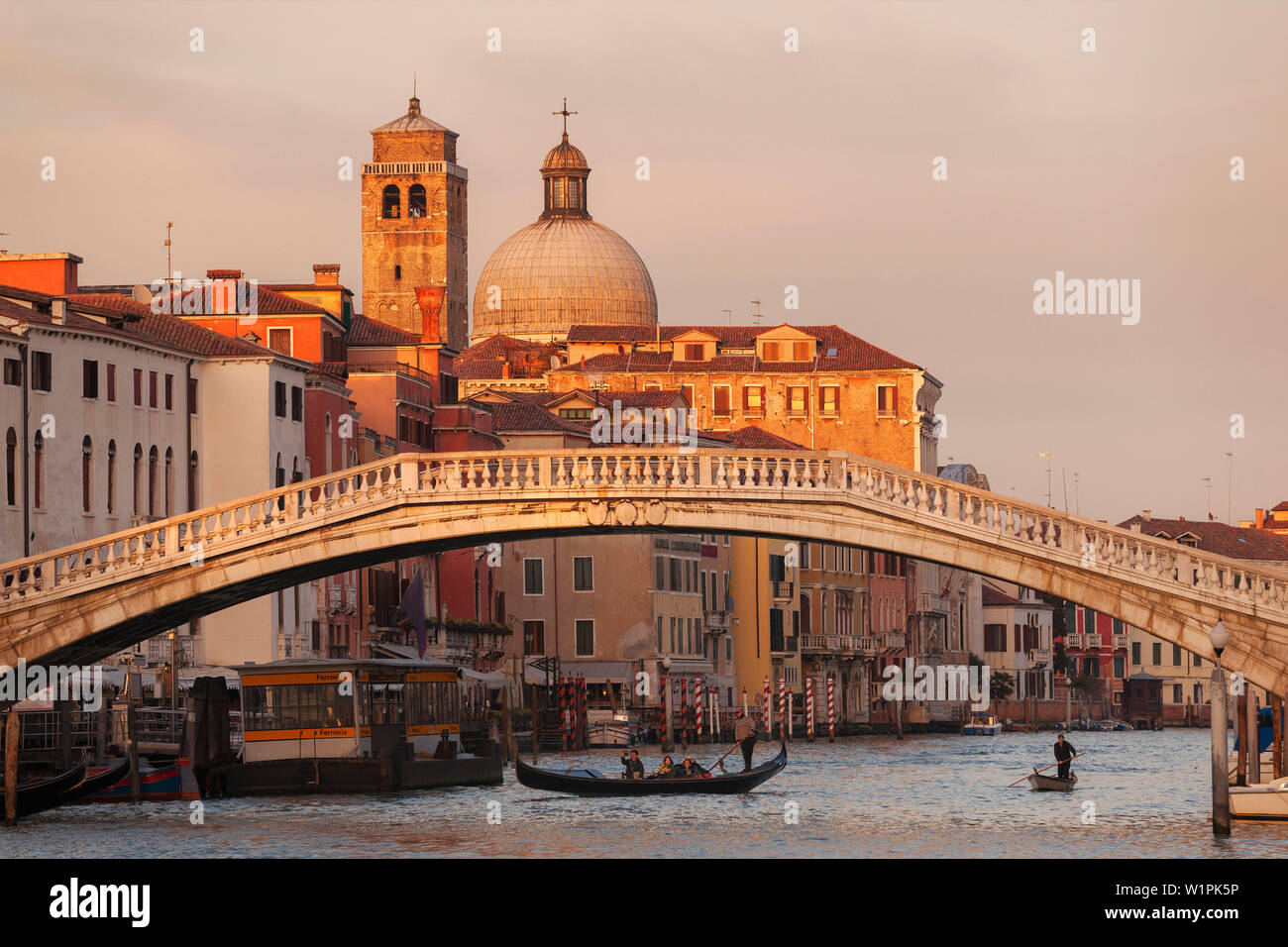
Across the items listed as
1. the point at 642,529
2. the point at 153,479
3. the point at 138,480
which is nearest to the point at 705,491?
the point at 642,529

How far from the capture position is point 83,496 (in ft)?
145

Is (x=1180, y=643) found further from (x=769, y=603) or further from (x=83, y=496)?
(x=769, y=603)

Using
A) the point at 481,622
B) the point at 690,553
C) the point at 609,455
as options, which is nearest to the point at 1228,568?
the point at 609,455

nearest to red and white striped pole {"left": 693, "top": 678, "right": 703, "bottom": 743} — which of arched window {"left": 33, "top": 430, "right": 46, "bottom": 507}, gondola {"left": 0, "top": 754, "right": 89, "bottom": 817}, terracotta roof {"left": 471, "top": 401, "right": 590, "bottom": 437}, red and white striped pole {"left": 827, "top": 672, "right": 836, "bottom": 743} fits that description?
red and white striped pole {"left": 827, "top": 672, "right": 836, "bottom": 743}

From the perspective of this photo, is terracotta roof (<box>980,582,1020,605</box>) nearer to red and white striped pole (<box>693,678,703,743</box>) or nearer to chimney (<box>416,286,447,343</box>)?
red and white striped pole (<box>693,678,703,743</box>)

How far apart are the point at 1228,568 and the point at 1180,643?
42.9 inches

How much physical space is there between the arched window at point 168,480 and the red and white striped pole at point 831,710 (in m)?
32.7

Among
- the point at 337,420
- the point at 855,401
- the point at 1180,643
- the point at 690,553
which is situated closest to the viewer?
the point at 1180,643

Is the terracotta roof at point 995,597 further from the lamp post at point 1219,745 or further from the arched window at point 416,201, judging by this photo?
the lamp post at point 1219,745

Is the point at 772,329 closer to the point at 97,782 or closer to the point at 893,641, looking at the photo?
the point at 893,641

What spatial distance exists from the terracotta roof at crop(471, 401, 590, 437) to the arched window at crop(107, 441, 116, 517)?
23098mm

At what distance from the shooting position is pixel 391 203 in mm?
110125

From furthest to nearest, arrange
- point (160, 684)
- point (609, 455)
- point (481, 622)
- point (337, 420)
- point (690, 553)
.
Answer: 1. point (690, 553)
2. point (481, 622)
3. point (337, 420)
4. point (160, 684)
5. point (609, 455)

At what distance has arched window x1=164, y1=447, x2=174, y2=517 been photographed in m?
48.1
